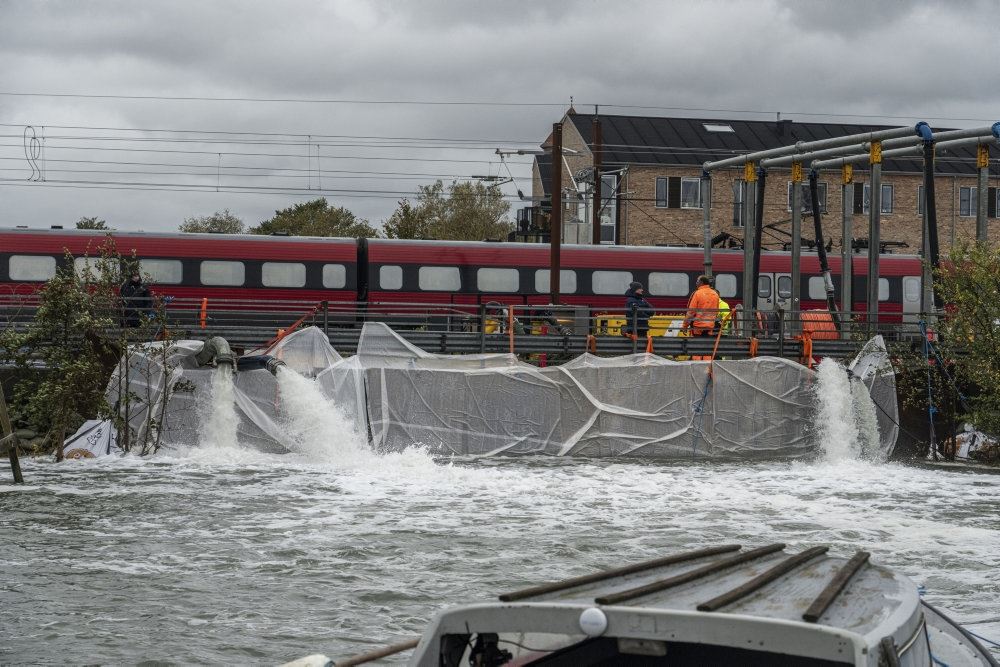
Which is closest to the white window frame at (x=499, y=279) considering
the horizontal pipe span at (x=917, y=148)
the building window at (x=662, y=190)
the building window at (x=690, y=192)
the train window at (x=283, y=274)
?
the train window at (x=283, y=274)

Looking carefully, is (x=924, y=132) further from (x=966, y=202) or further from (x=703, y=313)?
(x=966, y=202)

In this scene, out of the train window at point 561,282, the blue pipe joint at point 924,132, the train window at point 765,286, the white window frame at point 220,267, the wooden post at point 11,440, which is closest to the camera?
the wooden post at point 11,440

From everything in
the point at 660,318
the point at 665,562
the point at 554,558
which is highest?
the point at 660,318

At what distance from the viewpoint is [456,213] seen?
6119 centimetres

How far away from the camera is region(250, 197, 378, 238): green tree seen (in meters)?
71.4

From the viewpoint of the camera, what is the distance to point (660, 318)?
81.6ft

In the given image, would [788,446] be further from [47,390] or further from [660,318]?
[47,390]

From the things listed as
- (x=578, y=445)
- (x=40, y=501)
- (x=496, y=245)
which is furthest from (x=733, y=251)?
(x=40, y=501)

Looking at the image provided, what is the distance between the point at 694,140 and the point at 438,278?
30.4m

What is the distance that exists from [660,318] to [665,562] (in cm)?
1889

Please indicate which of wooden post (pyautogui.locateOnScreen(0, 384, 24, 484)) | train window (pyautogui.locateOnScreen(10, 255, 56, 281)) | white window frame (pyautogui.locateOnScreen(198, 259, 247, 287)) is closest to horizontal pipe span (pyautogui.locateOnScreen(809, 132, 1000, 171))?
white window frame (pyautogui.locateOnScreen(198, 259, 247, 287))

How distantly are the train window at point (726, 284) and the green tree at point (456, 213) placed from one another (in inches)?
810

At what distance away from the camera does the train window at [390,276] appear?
3744cm

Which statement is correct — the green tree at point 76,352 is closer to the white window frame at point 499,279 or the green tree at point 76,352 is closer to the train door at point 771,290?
the white window frame at point 499,279
